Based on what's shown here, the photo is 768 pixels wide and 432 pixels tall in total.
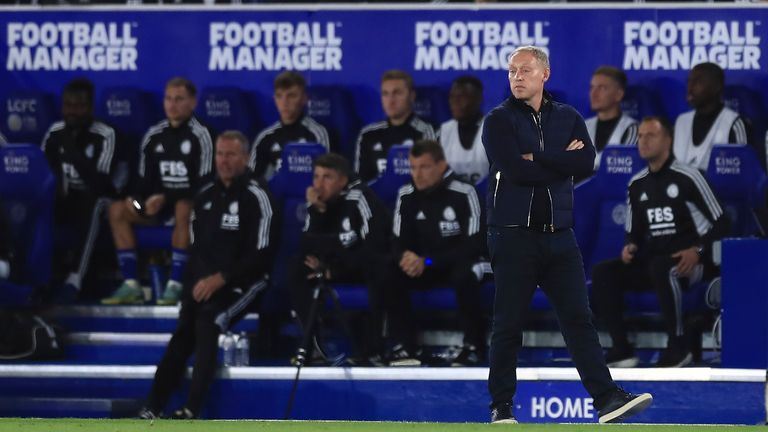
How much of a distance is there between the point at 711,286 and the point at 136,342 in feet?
11.3

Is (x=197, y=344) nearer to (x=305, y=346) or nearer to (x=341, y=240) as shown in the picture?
(x=305, y=346)

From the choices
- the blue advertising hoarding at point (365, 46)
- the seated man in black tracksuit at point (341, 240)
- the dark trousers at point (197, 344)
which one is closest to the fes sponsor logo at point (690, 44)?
the blue advertising hoarding at point (365, 46)

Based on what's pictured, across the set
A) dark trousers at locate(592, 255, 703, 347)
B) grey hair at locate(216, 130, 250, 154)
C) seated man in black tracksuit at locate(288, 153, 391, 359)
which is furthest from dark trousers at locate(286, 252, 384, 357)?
dark trousers at locate(592, 255, 703, 347)

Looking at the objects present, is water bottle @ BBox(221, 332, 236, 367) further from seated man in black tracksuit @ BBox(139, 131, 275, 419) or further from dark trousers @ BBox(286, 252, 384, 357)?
dark trousers @ BBox(286, 252, 384, 357)

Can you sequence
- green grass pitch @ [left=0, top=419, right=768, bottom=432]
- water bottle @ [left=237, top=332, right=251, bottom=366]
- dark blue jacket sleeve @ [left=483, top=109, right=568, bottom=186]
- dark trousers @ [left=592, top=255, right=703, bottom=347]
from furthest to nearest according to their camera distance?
water bottle @ [left=237, top=332, right=251, bottom=366] < dark trousers @ [left=592, top=255, right=703, bottom=347] < dark blue jacket sleeve @ [left=483, top=109, right=568, bottom=186] < green grass pitch @ [left=0, top=419, right=768, bottom=432]

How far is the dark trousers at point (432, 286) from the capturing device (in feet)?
28.0

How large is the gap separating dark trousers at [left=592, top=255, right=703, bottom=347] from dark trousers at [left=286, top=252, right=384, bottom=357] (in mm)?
1235

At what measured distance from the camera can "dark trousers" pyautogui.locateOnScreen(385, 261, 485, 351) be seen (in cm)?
852

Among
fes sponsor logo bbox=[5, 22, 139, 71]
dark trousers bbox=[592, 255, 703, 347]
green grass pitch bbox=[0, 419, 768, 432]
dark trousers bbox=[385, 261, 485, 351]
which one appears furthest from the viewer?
fes sponsor logo bbox=[5, 22, 139, 71]

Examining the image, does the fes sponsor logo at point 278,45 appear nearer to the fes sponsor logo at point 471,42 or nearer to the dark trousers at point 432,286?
the fes sponsor logo at point 471,42

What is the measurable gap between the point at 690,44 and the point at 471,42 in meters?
1.43

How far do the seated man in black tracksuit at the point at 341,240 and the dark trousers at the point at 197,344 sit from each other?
0.35 metres

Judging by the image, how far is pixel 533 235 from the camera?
599 cm

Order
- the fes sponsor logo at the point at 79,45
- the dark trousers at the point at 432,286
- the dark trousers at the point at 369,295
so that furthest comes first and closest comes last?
the fes sponsor logo at the point at 79,45
the dark trousers at the point at 369,295
the dark trousers at the point at 432,286
